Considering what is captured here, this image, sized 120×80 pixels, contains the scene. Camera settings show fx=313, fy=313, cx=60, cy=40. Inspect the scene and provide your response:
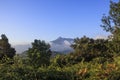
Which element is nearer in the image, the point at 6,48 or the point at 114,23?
the point at 114,23

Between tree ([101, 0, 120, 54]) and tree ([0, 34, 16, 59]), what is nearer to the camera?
tree ([101, 0, 120, 54])

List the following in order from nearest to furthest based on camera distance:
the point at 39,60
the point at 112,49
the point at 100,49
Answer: the point at 112,49
the point at 39,60
the point at 100,49

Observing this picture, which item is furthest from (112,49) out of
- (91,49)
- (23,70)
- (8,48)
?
(23,70)

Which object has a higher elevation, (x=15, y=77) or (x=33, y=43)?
(x=33, y=43)

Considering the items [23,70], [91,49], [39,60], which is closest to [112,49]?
[39,60]

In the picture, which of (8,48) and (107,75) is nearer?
(107,75)

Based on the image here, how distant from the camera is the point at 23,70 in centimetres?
1100

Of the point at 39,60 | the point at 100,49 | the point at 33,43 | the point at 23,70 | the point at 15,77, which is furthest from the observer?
the point at 33,43

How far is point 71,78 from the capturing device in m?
11.2

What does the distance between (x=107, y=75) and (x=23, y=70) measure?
3.00m

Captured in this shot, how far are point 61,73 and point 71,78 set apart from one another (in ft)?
1.74

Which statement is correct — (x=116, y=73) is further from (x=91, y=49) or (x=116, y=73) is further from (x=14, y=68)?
(x=91, y=49)

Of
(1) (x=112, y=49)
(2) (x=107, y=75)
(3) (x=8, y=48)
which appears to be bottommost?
(2) (x=107, y=75)

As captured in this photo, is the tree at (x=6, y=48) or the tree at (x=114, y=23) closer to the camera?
the tree at (x=114, y=23)
